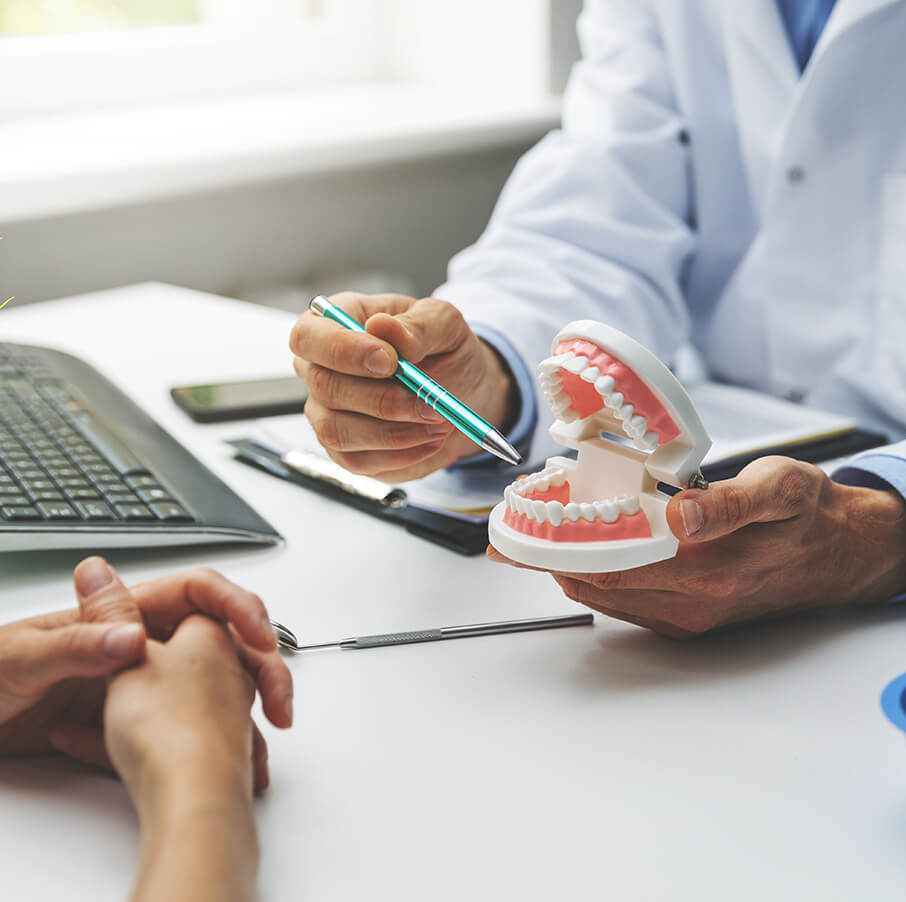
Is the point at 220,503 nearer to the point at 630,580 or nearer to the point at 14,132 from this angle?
the point at 630,580

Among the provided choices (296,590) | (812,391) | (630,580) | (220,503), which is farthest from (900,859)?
(812,391)

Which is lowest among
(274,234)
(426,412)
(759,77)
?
(274,234)

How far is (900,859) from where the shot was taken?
0.45 meters

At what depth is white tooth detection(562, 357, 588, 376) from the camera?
526mm

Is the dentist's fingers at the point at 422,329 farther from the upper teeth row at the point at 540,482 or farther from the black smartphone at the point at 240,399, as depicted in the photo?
the black smartphone at the point at 240,399

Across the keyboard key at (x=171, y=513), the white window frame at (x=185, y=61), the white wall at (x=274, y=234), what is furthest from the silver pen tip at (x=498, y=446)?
the white window frame at (x=185, y=61)

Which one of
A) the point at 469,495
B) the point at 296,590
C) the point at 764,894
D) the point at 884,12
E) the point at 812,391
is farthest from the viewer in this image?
the point at 812,391

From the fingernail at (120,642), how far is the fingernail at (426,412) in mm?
283

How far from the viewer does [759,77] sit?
1.09 meters

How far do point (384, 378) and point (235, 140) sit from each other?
1072 millimetres

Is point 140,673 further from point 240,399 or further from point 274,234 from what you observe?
point 274,234

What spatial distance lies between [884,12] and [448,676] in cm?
71

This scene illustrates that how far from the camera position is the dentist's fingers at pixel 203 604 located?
1.59 feet

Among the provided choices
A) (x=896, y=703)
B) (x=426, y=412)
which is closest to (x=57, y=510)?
(x=426, y=412)
